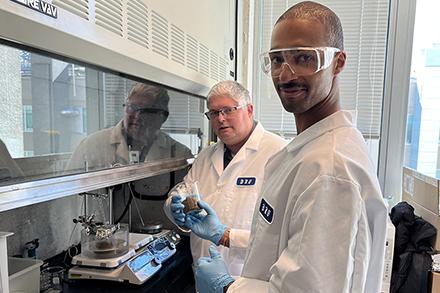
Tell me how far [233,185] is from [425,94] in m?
1.92

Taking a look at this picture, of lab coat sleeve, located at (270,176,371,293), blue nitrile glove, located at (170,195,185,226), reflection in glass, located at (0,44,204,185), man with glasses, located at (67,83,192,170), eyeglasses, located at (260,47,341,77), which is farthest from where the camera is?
blue nitrile glove, located at (170,195,185,226)

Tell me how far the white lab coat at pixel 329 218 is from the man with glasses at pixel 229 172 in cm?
76

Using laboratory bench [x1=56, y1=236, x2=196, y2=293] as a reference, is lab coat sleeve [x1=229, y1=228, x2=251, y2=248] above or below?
above

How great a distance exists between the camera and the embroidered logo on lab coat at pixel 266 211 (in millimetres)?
915

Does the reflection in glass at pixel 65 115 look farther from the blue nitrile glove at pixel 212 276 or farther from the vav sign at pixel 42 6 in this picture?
the blue nitrile glove at pixel 212 276

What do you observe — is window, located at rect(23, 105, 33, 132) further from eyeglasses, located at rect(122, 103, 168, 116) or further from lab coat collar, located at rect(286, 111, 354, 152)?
lab coat collar, located at rect(286, 111, 354, 152)

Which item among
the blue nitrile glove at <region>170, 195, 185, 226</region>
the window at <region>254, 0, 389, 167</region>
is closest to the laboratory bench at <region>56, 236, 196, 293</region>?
the blue nitrile glove at <region>170, 195, 185, 226</region>

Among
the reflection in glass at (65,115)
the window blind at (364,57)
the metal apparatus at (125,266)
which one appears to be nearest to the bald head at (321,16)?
the reflection in glass at (65,115)

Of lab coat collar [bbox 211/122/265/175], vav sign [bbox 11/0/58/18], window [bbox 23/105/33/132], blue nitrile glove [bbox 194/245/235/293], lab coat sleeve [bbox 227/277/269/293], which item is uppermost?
vav sign [bbox 11/0/58/18]

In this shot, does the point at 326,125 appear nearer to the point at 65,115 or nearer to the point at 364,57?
the point at 65,115

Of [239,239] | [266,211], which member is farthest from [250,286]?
[239,239]

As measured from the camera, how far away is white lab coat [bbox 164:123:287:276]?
1.69m

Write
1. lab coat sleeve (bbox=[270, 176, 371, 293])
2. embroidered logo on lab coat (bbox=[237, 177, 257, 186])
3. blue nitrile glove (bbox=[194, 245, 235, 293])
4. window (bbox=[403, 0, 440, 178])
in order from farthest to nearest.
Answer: window (bbox=[403, 0, 440, 178])
embroidered logo on lab coat (bbox=[237, 177, 257, 186])
blue nitrile glove (bbox=[194, 245, 235, 293])
lab coat sleeve (bbox=[270, 176, 371, 293])

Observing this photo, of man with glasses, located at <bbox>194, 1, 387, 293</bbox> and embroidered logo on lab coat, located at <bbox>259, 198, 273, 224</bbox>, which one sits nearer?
man with glasses, located at <bbox>194, 1, 387, 293</bbox>
